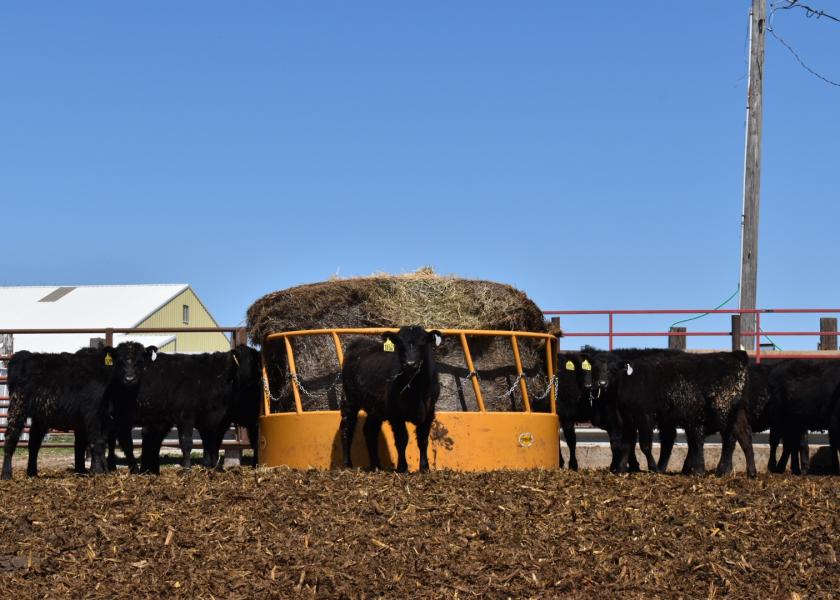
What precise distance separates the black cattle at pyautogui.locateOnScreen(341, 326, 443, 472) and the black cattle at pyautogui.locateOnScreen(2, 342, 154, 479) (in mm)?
2655

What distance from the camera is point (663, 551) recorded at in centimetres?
818

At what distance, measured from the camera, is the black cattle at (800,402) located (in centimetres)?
1538

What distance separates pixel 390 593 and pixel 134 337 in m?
38.0

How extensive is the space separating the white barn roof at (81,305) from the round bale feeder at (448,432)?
113 feet

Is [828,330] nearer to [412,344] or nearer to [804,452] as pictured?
[804,452]

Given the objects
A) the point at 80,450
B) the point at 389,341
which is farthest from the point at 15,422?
the point at 389,341

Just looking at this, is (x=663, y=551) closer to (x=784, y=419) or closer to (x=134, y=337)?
(x=784, y=419)

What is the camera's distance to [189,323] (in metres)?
57.9

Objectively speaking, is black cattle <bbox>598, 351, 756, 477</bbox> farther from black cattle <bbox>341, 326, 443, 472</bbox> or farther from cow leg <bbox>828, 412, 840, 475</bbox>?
black cattle <bbox>341, 326, 443, 472</bbox>

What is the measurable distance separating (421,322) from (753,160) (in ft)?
29.2

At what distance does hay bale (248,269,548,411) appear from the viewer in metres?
13.5

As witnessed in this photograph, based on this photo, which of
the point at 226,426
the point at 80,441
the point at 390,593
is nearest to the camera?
the point at 390,593

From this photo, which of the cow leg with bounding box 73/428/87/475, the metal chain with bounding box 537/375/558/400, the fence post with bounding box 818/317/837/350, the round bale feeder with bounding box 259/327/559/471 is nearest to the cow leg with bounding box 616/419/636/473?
the round bale feeder with bounding box 259/327/559/471

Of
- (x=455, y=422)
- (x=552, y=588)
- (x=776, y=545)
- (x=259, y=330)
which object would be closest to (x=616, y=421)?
(x=455, y=422)
